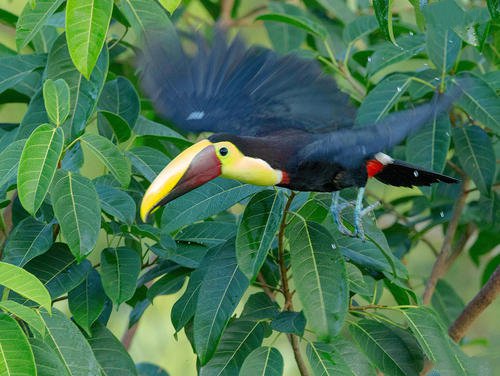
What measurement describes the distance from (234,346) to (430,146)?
2.57ft

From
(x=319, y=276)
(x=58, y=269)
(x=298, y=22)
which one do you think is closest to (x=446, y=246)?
(x=298, y=22)

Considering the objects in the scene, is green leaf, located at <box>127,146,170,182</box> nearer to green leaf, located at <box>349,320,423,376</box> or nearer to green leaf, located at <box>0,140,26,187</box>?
green leaf, located at <box>0,140,26,187</box>

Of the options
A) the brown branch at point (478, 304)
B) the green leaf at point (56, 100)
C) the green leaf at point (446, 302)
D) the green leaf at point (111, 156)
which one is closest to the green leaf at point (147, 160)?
the green leaf at point (111, 156)

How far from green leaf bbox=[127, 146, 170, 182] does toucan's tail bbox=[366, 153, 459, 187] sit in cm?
49

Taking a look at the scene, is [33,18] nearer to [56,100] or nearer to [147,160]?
[56,100]

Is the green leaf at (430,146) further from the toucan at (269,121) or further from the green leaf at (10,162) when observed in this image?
the green leaf at (10,162)

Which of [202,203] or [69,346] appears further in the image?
[202,203]

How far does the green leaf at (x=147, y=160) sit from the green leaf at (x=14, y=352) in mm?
646

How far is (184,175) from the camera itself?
6.45ft

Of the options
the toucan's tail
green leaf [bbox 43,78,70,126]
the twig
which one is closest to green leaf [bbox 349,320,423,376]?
the twig

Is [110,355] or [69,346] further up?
[69,346]

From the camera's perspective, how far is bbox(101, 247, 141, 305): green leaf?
214 cm

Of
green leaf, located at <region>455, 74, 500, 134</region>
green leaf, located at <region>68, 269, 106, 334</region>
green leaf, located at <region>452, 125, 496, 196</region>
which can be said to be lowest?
green leaf, located at <region>68, 269, 106, 334</region>

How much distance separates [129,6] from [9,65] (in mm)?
520
